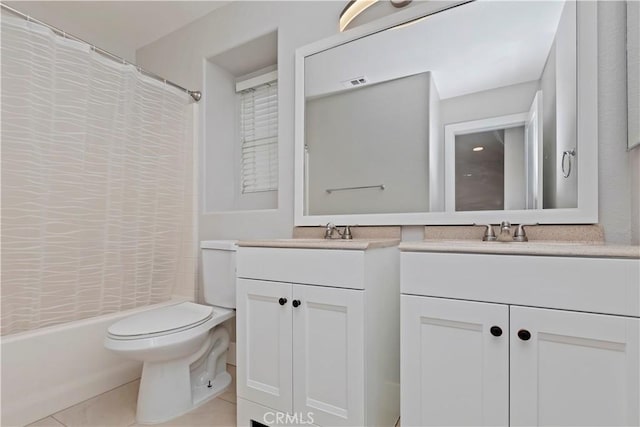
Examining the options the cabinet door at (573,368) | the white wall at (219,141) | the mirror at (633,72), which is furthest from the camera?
the white wall at (219,141)

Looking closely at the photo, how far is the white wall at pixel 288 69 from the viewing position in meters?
1.17

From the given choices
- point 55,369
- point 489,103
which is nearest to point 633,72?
point 489,103

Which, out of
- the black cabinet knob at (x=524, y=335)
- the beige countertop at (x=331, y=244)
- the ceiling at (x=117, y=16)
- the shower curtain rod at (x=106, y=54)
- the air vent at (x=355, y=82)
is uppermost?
the ceiling at (x=117, y=16)

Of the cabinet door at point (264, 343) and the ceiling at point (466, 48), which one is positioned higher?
the ceiling at point (466, 48)

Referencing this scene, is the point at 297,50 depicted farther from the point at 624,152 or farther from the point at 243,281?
the point at 624,152

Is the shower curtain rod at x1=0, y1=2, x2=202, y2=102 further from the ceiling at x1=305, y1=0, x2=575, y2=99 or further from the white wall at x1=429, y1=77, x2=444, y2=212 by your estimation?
the white wall at x1=429, y1=77, x2=444, y2=212

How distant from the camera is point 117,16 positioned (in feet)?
7.71

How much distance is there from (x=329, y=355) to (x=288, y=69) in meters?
1.58

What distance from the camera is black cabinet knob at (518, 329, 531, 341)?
0.91 m

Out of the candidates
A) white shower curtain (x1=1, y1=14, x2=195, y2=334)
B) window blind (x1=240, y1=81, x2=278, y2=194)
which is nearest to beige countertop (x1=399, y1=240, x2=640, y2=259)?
window blind (x1=240, y1=81, x2=278, y2=194)

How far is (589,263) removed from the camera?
0.85 meters

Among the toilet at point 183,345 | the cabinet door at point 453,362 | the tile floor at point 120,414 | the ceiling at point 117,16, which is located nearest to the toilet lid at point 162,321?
the toilet at point 183,345

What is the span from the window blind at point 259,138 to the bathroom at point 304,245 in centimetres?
4

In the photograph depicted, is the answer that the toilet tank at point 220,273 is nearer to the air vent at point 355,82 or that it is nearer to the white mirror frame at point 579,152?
the white mirror frame at point 579,152
